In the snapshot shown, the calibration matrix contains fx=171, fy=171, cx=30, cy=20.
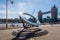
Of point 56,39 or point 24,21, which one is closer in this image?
point 56,39

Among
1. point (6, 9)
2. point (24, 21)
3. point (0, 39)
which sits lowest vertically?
point (0, 39)

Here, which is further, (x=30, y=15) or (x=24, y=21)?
(x=30, y=15)

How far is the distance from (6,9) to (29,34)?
93.1 feet

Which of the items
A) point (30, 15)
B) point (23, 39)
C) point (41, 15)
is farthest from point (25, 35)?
point (41, 15)

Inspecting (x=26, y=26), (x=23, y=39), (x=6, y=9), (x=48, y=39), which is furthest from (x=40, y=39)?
(x=6, y=9)

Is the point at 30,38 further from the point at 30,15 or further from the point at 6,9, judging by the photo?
the point at 6,9

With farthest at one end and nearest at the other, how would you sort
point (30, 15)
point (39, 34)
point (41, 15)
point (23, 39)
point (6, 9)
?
point (41, 15)
point (6, 9)
point (30, 15)
point (39, 34)
point (23, 39)

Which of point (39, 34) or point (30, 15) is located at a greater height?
point (30, 15)

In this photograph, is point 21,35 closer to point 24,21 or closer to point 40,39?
point 40,39

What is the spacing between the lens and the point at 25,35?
1767cm

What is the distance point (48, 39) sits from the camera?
17.0 m

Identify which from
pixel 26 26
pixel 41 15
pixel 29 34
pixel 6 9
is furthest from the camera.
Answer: pixel 41 15

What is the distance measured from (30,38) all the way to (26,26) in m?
6.95

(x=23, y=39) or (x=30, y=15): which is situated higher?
(x=30, y=15)
